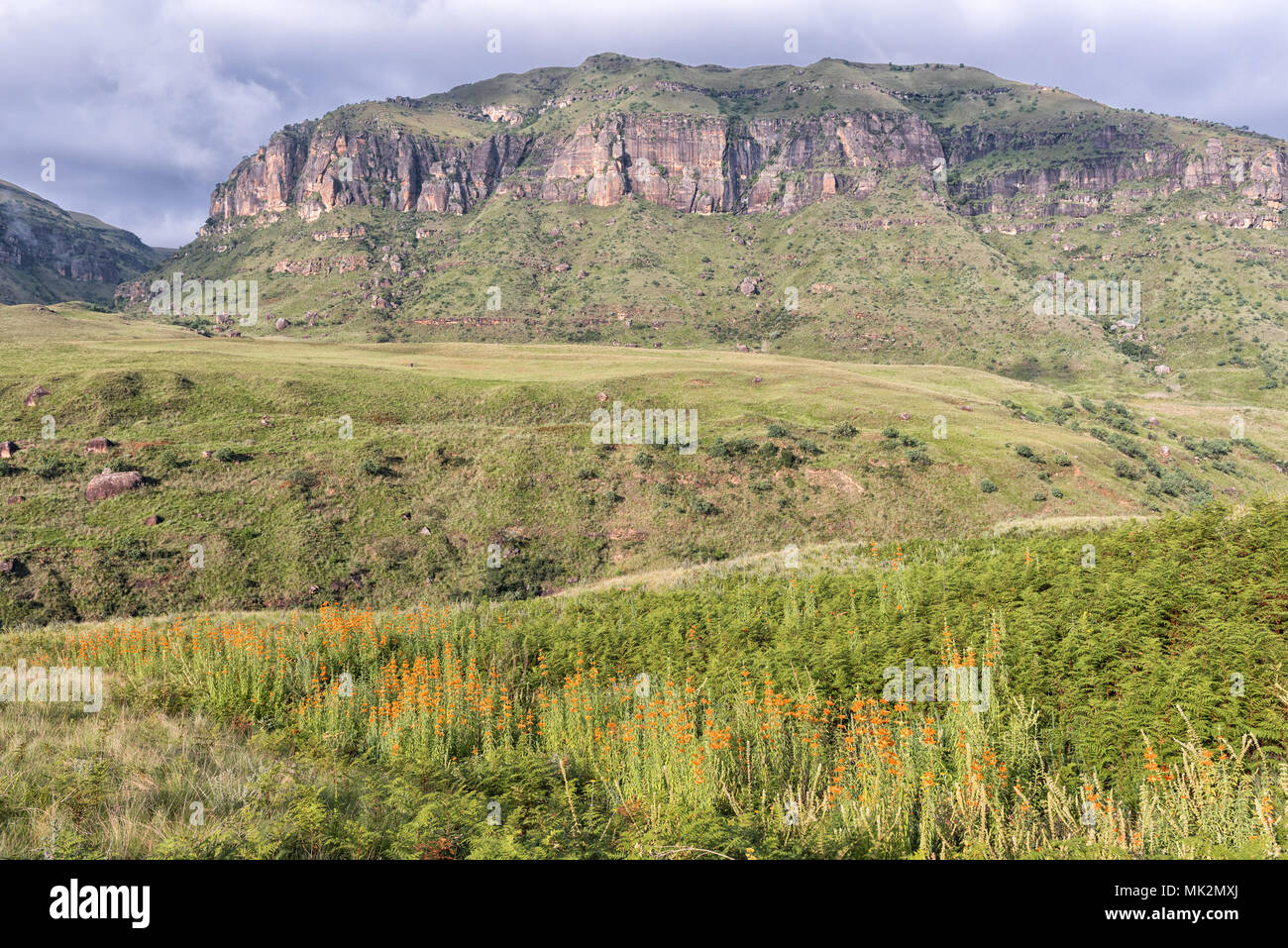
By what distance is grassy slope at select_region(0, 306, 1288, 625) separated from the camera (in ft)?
107

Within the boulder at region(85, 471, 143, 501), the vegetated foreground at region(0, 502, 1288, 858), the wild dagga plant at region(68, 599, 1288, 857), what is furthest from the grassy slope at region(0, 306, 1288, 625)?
the wild dagga plant at region(68, 599, 1288, 857)

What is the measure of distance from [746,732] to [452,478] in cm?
3615

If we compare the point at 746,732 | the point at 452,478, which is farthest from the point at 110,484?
the point at 746,732

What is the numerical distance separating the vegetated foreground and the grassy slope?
812 inches

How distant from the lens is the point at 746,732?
785cm

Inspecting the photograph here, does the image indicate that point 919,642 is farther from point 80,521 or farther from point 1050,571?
point 80,521

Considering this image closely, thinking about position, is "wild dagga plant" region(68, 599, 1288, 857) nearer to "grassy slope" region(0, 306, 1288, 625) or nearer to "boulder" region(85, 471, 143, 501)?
"grassy slope" region(0, 306, 1288, 625)

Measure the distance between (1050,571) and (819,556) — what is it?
9886mm

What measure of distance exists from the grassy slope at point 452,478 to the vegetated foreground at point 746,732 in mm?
20621

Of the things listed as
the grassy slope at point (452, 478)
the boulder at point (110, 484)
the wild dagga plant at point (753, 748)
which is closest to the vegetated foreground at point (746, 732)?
the wild dagga plant at point (753, 748)

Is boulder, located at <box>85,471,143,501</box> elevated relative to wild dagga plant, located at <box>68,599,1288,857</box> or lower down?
elevated

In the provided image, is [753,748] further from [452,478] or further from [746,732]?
[452,478]

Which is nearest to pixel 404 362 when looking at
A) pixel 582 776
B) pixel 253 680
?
pixel 253 680
